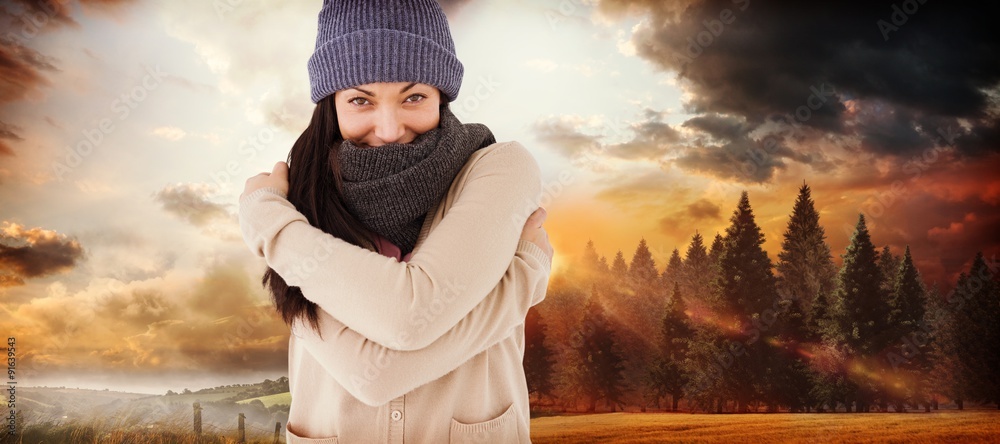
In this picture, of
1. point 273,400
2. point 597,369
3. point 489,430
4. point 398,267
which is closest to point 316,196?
point 398,267

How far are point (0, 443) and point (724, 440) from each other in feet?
28.3

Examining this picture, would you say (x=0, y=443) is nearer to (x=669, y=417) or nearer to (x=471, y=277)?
(x=471, y=277)

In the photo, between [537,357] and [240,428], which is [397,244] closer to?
[240,428]

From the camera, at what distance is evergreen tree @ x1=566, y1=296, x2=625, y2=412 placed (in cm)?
1201

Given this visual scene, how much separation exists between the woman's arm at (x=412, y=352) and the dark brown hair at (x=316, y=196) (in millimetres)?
69

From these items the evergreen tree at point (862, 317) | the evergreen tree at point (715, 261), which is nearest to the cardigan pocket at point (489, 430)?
the evergreen tree at point (715, 261)

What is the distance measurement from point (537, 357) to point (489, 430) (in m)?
9.99

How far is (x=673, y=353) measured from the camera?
39.6ft

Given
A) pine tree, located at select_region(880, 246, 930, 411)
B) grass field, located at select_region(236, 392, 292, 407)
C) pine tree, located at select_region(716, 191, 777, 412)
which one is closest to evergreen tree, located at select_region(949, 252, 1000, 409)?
pine tree, located at select_region(880, 246, 930, 411)

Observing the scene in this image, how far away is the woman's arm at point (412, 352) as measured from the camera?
1.68 m

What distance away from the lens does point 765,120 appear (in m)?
11.6

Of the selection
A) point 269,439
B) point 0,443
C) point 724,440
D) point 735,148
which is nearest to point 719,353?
point 724,440

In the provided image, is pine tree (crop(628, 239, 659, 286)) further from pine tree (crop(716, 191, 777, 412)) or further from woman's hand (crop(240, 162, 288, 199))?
woman's hand (crop(240, 162, 288, 199))

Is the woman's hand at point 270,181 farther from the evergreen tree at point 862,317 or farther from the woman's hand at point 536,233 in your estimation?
the evergreen tree at point 862,317
